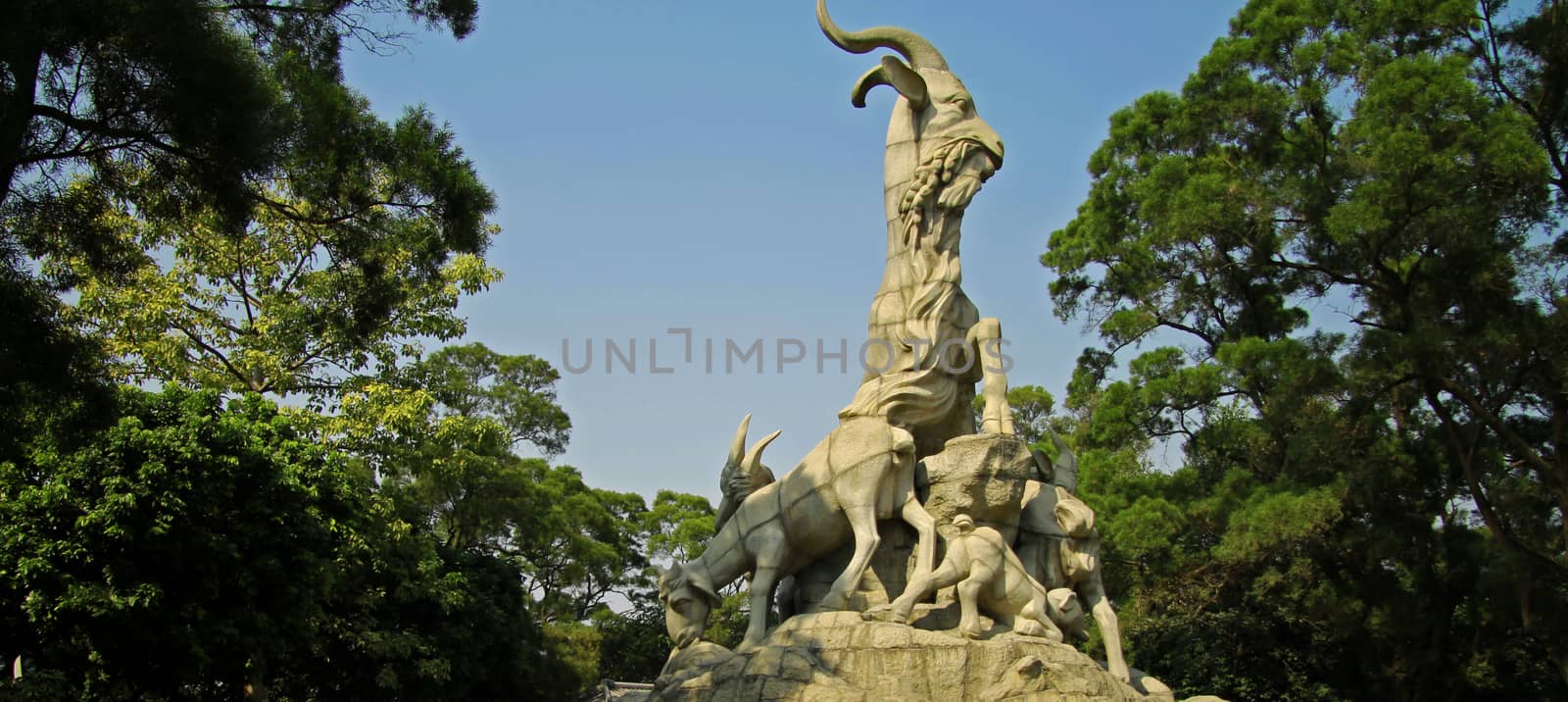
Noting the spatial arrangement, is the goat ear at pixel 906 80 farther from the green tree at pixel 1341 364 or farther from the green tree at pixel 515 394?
the green tree at pixel 515 394

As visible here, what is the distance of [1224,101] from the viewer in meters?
19.4

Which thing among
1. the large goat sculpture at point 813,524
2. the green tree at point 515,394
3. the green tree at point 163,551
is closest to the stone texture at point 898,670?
the large goat sculpture at point 813,524

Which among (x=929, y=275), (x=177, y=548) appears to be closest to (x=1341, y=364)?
(x=929, y=275)

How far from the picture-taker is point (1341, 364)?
17250 millimetres

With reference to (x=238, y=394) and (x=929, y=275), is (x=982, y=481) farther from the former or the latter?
(x=238, y=394)

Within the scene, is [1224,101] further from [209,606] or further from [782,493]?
[209,606]

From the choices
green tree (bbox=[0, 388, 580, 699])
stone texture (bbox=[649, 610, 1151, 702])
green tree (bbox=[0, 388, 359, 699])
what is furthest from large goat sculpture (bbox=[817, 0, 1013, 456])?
green tree (bbox=[0, 388, 359, 699])

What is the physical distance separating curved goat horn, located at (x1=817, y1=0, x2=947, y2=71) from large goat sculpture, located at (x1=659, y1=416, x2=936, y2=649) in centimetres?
318

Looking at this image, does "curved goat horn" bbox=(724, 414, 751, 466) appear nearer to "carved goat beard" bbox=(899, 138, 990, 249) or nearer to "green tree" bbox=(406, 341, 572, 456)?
"carved goat beard" bbox=(899, 138, 990, 249)

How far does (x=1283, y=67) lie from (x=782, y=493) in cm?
1240

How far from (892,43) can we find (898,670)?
543 cm

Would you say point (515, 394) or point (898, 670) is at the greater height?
point (515, 394)

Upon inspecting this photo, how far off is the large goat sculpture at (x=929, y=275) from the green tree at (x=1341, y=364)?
7.15 meters

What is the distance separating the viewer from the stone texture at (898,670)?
28.8 ft
